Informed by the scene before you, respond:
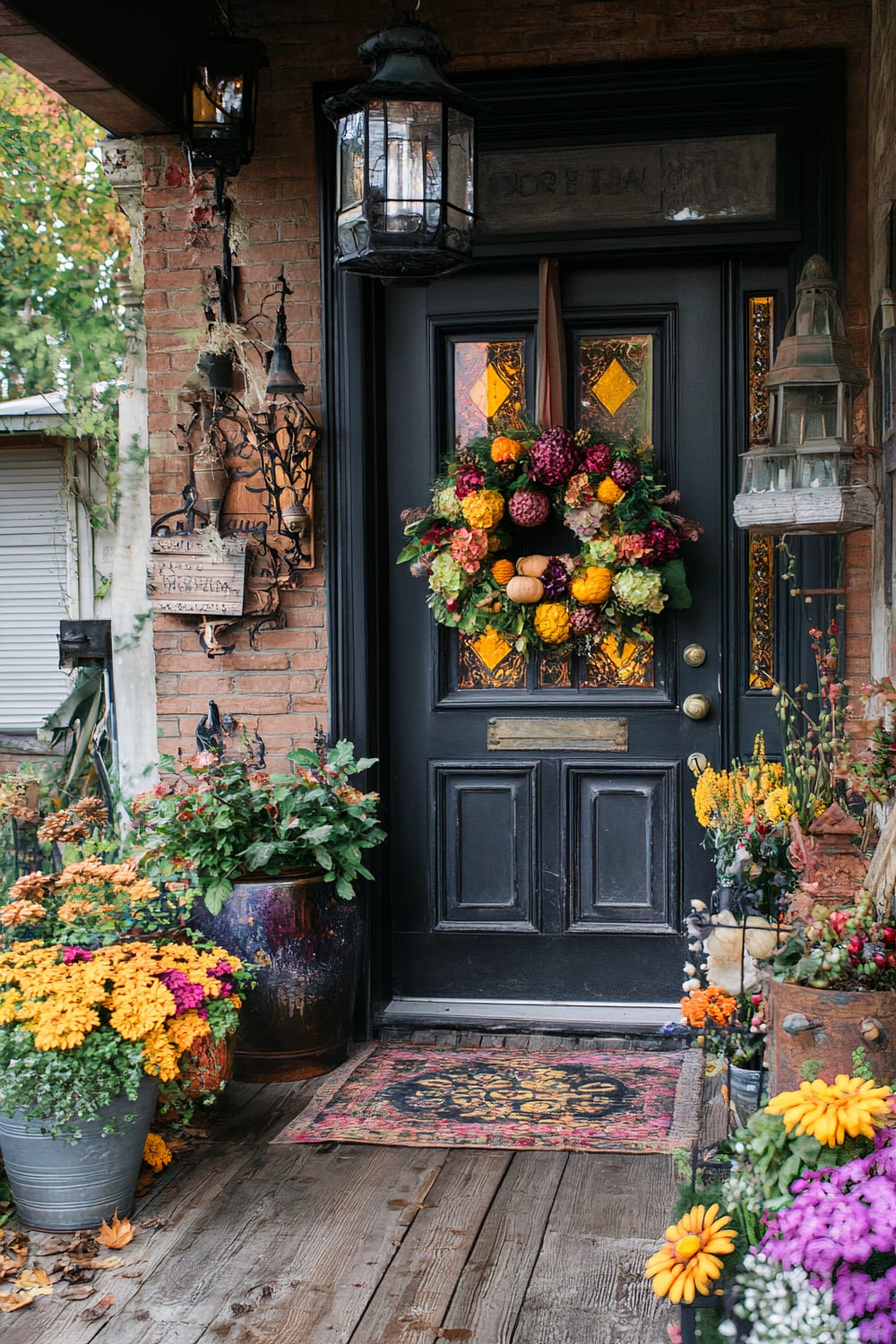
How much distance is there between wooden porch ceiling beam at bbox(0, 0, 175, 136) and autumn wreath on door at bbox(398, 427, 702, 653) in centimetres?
147

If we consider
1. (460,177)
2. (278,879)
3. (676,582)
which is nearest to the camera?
(460,177)

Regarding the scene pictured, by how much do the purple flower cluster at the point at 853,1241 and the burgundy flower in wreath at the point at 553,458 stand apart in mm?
2503

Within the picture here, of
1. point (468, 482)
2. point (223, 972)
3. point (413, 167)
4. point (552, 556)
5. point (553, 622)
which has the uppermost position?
point (413, 167)

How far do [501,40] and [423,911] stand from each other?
2.84 metres

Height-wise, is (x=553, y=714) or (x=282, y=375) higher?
(x=282, y=375)

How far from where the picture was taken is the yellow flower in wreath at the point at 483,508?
396cm

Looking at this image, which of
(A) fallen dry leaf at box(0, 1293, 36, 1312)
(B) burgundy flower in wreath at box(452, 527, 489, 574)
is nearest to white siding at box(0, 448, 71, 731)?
(B) burgundy flower in wreath at box(452, 527, 489, 574)

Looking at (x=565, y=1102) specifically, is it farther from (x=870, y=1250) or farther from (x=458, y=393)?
(x=458, y=393)

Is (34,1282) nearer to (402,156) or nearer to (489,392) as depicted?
(402,156)

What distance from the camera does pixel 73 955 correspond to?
2.96m

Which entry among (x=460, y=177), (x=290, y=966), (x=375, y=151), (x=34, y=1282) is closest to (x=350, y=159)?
(x=375, y=151)

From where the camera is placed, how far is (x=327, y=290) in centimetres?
411

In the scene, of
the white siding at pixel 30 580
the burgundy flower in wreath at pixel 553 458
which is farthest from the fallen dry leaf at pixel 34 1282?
the white siding at pixel 30 580

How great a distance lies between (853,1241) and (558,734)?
2564 millimetres
